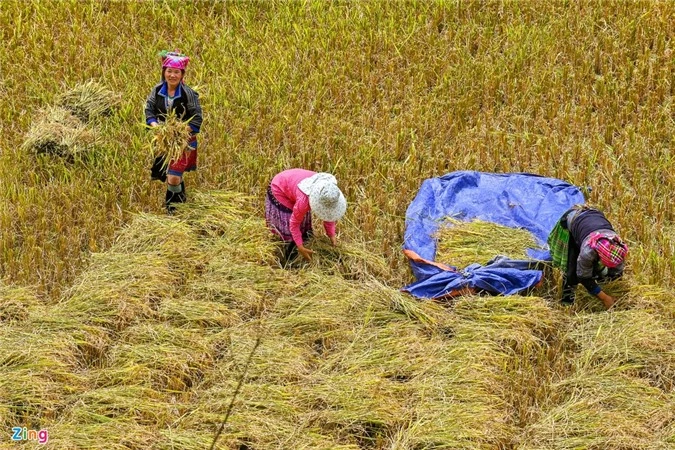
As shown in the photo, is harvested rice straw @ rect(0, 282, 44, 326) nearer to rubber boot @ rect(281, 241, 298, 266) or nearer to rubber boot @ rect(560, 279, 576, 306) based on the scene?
rubber boot @ rect(281, 241, 298, 266)

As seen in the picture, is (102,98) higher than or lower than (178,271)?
higher

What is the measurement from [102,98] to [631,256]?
4.22 m

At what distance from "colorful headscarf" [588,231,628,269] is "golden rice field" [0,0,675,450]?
0.40 m

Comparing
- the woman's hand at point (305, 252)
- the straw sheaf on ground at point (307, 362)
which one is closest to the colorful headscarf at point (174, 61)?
the straw sheaf on ground at point (307, 362)

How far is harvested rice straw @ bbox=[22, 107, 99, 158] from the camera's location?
21.3 ft

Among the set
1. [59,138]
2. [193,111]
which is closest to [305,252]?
[193,111]

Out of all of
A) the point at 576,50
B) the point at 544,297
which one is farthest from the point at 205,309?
the point at 576,50

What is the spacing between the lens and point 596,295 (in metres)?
5.21

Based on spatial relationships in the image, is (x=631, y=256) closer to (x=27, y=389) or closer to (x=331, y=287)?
(x=331, y=287)

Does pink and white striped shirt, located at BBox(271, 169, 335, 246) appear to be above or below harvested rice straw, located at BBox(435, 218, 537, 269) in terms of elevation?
above

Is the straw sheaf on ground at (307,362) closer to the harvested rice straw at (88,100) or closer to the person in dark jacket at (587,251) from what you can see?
the person in dark jacket at (587,251)

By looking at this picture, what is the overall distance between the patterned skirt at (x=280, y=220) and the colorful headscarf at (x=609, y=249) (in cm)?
178

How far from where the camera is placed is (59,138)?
21.4 feet

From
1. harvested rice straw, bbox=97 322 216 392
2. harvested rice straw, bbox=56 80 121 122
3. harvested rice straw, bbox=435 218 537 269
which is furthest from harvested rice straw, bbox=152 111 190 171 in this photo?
harvested rice straw, bbox=435 218 537 269
